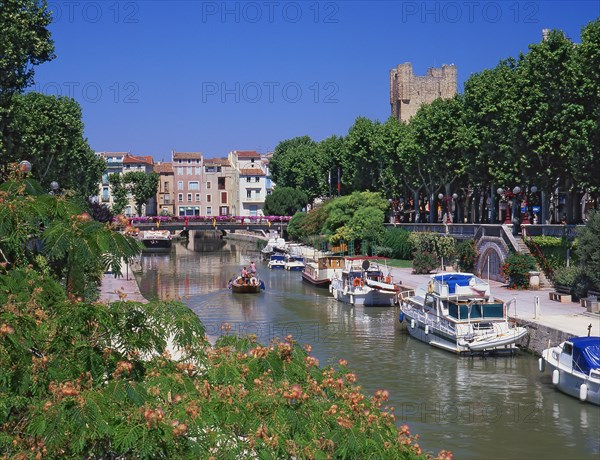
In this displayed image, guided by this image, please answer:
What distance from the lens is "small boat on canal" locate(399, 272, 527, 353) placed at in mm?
35906

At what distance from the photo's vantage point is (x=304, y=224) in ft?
340

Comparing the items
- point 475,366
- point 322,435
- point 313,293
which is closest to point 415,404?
point 475,366

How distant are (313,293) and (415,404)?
115ft

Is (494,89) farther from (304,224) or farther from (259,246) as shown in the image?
(259,246)

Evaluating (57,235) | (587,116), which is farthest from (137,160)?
(57,235)

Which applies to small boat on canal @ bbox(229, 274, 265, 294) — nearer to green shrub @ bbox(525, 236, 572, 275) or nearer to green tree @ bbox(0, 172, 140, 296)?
green shrub @ bbox(525, 236, 572, 275)

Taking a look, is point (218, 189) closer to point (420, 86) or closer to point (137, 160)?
point (137, 160)

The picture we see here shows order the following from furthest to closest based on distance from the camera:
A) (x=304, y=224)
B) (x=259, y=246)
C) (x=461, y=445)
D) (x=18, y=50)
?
(x=259, y=246) → (x=304, y=224) → (x=18, y=50) → (x=461, y=445)

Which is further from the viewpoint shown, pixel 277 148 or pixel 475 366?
pixel 277 148

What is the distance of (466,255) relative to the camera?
62.0 meters

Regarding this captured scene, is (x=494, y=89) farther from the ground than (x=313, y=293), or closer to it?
farther from the ground

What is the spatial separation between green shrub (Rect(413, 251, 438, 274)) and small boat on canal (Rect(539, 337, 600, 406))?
33.9 metres

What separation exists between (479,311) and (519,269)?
14735 millimetres

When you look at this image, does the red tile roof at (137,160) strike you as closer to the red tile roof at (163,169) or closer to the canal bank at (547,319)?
the red tile roof at (163,169)
